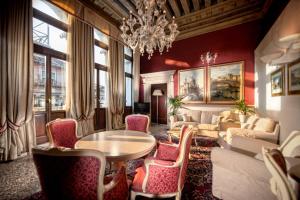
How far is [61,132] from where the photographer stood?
2449 mm

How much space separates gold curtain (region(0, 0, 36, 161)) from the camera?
10.3ft

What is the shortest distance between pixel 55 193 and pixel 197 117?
5314 millimetres

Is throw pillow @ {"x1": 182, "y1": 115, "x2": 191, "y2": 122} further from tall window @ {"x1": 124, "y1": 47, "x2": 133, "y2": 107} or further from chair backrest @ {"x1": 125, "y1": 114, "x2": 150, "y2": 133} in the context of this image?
tall window @ {"x1": 124, "y1": 47, "x2": 133, "y2": 107}

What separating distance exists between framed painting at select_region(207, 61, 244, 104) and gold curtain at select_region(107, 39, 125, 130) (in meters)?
3.62

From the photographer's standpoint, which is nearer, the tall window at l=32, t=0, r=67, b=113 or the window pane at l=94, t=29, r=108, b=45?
the tall window at l=32, t=0, r=67, b=113

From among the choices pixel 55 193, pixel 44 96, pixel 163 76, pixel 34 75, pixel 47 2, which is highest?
pixel 47 2

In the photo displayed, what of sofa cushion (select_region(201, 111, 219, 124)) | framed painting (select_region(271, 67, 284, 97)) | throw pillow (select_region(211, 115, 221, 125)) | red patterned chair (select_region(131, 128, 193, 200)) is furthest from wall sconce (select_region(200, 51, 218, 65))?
red patterned chair (select_region(131, 128, 193, 200))

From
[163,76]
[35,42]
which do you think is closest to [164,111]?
[163,76]

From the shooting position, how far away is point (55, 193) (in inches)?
44.3

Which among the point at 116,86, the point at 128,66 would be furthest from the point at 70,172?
the point at 128,66

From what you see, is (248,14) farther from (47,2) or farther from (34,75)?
(34,75)

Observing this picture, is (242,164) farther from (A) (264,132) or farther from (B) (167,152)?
(A) (264,132)

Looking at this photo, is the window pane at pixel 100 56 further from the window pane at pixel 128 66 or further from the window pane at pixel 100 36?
the window pane at pixel 128 66

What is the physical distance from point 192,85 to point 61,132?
5.45 meters
